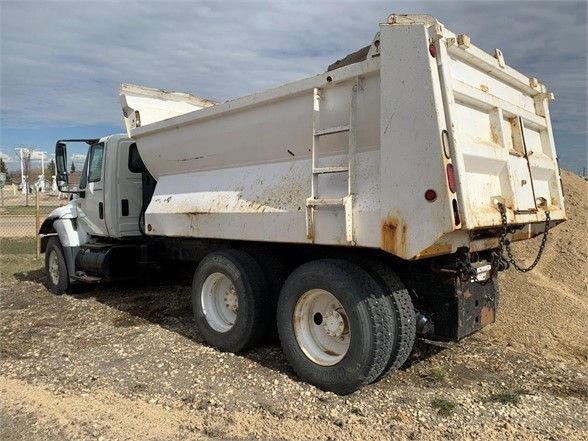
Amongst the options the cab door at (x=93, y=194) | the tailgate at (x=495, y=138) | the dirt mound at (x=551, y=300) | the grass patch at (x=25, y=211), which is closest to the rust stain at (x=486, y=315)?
the tailgate at (x=495, y=138)

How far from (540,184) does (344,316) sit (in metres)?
2.38

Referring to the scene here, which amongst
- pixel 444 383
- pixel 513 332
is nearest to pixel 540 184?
pixel 513 332

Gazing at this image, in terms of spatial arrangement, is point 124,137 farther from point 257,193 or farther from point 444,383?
point 444,383

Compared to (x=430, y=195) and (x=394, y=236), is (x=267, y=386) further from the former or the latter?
(x=430, y=195)

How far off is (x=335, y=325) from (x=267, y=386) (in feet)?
2.55

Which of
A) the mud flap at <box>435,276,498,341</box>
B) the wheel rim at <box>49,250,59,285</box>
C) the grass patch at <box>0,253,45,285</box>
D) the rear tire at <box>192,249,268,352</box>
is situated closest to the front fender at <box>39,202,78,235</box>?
the wheel rim at <box>49,250,59,285</box>

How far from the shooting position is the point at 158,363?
16.4 feet

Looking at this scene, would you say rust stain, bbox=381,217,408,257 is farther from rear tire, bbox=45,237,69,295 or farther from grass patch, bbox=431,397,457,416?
rear tire, bbox=45,237,69,295

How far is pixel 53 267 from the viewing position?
876cm

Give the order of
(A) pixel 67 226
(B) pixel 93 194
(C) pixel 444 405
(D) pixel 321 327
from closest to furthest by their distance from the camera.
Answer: (C) pixel 444 405 < (D) pixel 321 327 < (B) pixel 93 194 < (A) pixel 67 226

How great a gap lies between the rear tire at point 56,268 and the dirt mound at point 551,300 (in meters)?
6.38

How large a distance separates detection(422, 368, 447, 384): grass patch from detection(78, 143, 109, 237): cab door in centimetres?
524

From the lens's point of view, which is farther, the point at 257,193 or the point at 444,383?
the point at 257,193

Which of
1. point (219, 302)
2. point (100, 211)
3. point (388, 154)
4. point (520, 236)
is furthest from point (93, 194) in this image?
point (520, 236)
